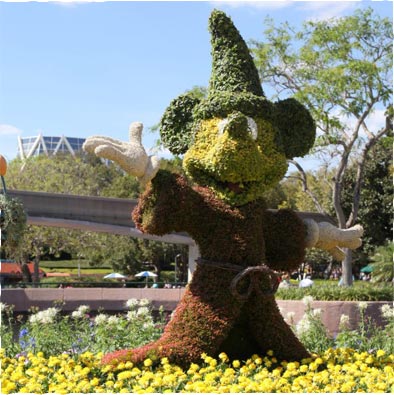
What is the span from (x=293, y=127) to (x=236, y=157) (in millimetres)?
1166

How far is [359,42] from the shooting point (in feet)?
72.4

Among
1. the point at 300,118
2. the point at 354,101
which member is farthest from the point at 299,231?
the point at 354,101

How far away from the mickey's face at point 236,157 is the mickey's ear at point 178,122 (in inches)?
11.6

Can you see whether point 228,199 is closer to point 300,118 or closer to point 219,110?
point 219,110

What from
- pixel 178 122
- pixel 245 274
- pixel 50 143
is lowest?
pixel 245 274

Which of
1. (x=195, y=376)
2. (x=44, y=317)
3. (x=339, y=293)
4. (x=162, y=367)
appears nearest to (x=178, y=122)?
(x=162, y=367)

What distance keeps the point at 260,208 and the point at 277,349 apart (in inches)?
52.8

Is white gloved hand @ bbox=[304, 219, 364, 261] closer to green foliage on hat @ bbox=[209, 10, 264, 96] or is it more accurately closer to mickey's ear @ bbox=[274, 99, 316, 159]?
mickey's ear @ bbox=[274, 99, 316, 159]

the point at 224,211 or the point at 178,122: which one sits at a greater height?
the point at 178,122

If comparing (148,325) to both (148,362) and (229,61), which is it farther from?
(229,61)

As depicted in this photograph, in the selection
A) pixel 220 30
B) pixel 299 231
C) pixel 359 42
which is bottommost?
pixel 299 231

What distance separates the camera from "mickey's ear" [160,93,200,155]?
23.6ft

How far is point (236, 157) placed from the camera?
6496 millimetres

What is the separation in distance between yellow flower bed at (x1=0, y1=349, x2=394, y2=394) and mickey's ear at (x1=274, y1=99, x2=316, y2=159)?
6.86 ft
